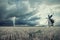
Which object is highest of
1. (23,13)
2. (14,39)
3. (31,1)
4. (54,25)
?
(31,1)

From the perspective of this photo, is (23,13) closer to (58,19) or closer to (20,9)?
(20,9)

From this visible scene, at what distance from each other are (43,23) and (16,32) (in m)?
0.47

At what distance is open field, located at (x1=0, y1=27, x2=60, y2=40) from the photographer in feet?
8.33

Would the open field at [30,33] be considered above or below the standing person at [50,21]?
below

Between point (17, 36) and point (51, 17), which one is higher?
point (51, 17)

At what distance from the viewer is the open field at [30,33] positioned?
254 centimetres

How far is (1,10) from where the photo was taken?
257cm

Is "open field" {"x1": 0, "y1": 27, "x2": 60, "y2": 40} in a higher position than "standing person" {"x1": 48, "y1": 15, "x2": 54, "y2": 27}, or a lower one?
lower

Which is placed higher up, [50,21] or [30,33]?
[50,21]

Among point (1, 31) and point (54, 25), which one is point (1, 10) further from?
point (54, 25)

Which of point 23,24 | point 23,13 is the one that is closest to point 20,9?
point 23,13

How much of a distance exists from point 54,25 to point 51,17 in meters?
0.14

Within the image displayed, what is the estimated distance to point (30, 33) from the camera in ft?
8.40

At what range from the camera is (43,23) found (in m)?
2.55
